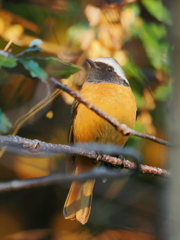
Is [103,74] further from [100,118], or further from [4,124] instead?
[4,124]

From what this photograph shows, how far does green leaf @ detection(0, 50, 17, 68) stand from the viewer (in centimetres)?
114

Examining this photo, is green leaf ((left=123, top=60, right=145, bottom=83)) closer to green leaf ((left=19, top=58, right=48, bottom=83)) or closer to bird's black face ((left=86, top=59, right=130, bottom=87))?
bird's black face ((left=86, top=59, right=130, bottom=87))

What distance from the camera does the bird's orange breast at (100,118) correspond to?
1174mm

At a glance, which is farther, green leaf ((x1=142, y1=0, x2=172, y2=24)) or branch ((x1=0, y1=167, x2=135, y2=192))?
green leaf ((x1=142, y1=0, x2=172, y2=24))

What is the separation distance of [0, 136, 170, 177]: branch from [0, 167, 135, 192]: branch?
0.03m

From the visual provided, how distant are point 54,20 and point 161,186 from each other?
63 cm

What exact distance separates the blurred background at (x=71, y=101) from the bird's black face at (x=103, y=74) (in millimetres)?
26

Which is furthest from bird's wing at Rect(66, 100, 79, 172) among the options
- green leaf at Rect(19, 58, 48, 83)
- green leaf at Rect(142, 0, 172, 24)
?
green leaf at Rect(142, 0, 172, 24)

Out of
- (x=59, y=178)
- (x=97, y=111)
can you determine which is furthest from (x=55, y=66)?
(x=59, y=178)

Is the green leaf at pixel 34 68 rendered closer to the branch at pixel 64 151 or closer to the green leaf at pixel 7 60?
the green leaf at pixel 7 60

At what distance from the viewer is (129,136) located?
120cm

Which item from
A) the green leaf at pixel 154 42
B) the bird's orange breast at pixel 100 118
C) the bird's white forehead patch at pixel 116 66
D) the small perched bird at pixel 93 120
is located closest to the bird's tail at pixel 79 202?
the small perched bird at pixel 93 120

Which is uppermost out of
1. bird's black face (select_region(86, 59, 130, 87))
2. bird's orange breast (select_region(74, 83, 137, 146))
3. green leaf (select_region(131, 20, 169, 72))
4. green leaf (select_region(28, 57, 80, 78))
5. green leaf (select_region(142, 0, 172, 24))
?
green leaf (select_region(142, 0, 172, 24))

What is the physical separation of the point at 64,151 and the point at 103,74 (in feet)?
0.92
